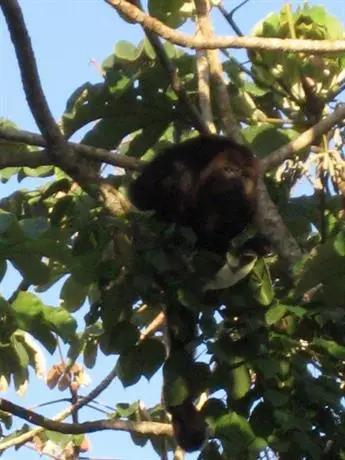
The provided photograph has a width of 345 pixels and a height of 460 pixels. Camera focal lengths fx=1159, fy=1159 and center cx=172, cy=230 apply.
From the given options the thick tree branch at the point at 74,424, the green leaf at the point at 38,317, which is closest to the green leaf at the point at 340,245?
the green leaf at the point at 38,317

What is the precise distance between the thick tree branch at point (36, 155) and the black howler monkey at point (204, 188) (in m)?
0.32

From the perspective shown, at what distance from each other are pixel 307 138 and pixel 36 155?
65 cm

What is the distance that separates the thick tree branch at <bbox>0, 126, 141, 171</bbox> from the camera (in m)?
2.61

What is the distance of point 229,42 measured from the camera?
2430 millimetres

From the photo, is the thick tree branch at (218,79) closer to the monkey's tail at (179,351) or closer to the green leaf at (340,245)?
the monkey's tail at (179,351)

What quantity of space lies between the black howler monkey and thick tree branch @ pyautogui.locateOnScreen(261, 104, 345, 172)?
4.9 inches

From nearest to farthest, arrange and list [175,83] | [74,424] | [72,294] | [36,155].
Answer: [74,424], [36,155], [175,83], [72,294]

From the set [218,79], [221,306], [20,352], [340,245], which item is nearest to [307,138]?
[218,79]

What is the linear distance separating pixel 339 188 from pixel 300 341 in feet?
1.49

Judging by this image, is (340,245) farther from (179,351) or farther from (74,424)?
(74,424)

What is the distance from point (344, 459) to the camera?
2230mm

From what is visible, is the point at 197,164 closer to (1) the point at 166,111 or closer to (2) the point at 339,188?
(1) the point at 166,111

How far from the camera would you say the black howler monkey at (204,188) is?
311cm

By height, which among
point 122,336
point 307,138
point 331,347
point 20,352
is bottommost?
point 331,347
